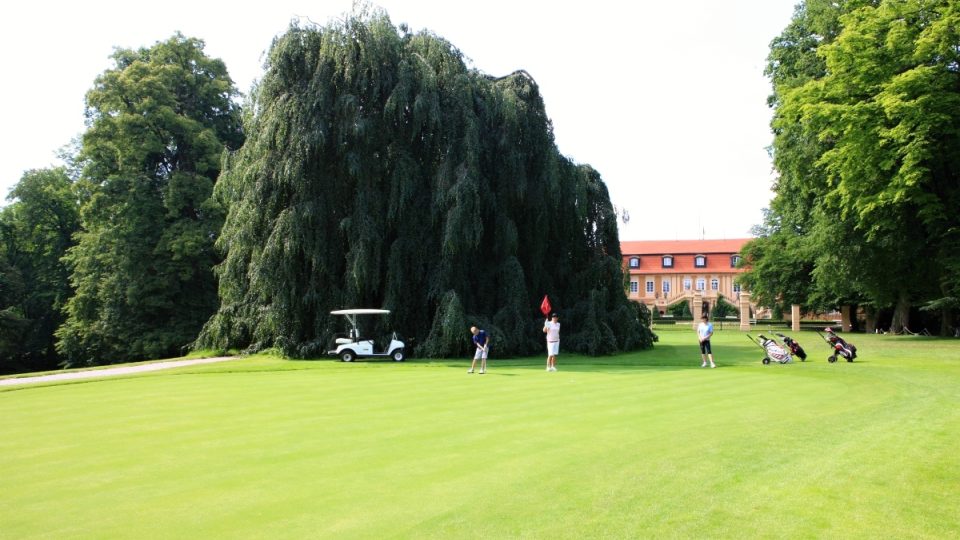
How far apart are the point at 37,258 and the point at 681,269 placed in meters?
73.6

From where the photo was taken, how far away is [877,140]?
91.8 ft

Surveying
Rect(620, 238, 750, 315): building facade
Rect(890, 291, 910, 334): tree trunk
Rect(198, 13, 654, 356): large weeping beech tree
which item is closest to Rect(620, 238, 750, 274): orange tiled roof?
Rect(620, 238, 750, 315): building facade

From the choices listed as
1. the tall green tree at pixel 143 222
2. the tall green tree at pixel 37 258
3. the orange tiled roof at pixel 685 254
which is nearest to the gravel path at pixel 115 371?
the tall green tree at pixel 143 222

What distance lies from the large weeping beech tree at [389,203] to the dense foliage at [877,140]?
12.0m

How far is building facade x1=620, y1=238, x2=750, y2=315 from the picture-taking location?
89125 mm

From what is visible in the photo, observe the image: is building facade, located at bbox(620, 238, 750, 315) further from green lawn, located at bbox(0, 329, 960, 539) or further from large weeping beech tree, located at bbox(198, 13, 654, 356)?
green lawn, located at bbox(0, 329, 960, 539)

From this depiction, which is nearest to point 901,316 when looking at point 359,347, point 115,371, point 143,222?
point 359,347

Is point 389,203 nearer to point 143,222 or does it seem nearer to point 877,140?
point 143,222

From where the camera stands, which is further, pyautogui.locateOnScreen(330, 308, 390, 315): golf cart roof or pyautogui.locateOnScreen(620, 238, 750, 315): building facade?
pyautogui.locateOnScreen(620, 238, 750, 315): building facade

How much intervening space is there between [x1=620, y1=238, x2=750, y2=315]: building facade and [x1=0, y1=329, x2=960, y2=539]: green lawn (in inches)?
3054

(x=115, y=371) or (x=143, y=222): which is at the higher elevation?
(x=143, y=222)

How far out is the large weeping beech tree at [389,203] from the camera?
2580 centimetres

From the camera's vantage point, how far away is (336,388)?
15.4m

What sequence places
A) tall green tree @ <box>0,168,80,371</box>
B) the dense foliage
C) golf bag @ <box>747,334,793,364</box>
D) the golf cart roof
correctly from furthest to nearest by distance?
tall green tree @ <box>0,168,80,371</box> < the dense foliage < the golf cart roof < golf bag @ <box>747,334,793,364</box>
